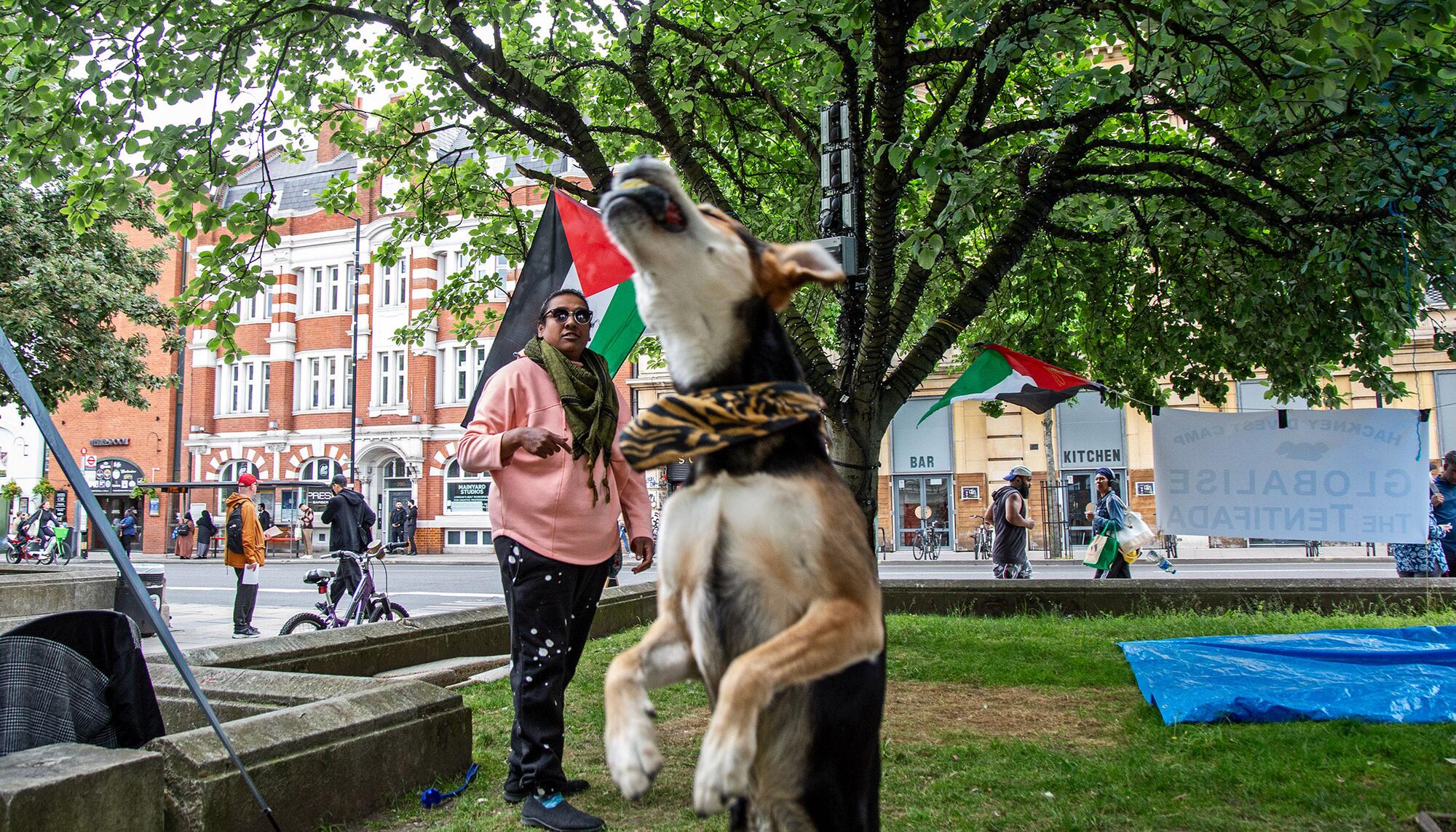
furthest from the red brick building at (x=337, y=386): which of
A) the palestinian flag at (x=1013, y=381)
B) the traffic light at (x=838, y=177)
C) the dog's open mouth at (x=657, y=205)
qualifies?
the dog's open mouth at (x=657, y=205)

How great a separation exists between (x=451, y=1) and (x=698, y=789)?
6153 mm

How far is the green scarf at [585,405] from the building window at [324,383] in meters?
35.5

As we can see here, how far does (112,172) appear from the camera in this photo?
21.4 feet

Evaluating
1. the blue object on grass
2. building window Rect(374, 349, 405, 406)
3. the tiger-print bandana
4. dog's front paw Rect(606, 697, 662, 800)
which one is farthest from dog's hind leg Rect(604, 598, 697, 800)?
building window Rect(374, 349, 405, 406)

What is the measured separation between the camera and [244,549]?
10875 millimetres

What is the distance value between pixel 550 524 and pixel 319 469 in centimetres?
3624

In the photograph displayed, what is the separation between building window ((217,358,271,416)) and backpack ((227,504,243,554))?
2959 cm

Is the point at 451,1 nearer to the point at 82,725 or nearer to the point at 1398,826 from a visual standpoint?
the point at 82,725

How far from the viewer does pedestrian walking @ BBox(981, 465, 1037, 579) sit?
36.7 ft

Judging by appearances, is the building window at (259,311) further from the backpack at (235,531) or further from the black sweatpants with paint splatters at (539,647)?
the black sweatpants with paint splatters at (539,647)

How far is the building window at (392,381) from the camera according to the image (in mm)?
36031

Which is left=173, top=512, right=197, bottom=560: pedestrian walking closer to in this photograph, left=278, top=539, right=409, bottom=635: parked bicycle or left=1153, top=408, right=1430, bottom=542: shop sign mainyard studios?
left=278, top=539, right=409, bottom=635: parked bicycle

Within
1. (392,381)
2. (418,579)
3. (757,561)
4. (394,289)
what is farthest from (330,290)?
(757,561)

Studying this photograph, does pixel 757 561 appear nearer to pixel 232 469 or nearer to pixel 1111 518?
pixel 1111 518
